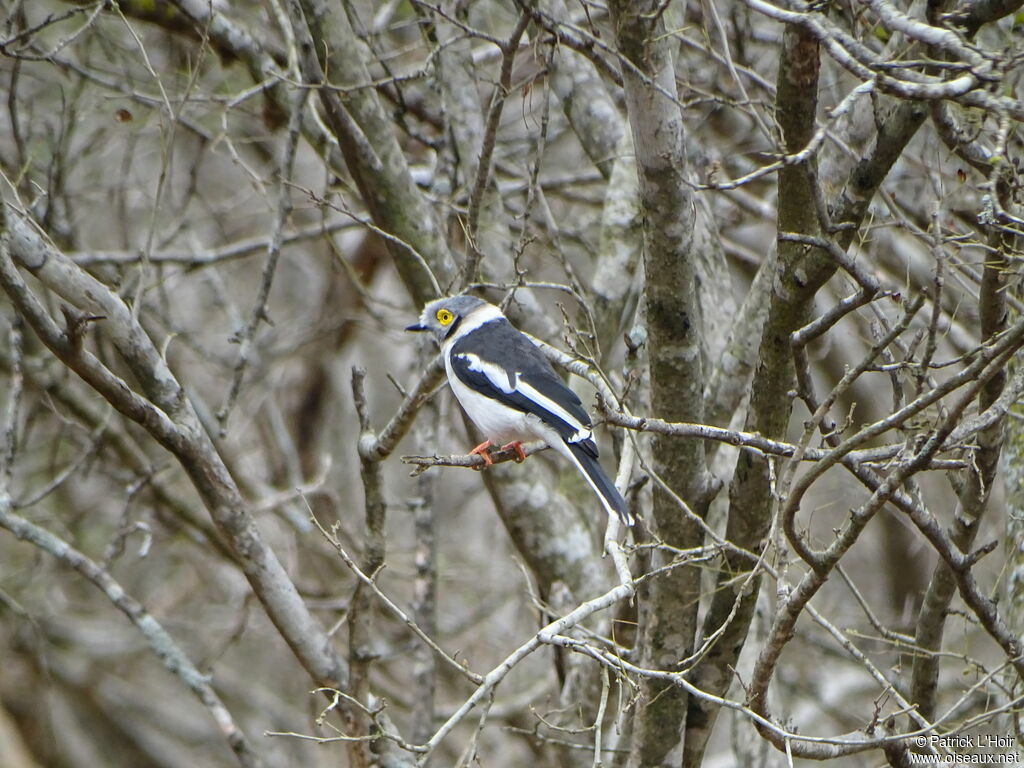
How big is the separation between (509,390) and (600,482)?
38.3 inches

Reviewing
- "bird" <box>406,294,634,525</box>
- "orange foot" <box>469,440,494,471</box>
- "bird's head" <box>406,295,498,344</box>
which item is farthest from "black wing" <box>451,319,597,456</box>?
"orange foot" <box>469,440,494,471</box>

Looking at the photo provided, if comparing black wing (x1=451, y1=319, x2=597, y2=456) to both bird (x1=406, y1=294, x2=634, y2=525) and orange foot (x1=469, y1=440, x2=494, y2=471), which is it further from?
orange foot (x1=469, y1=440, x2=494, y2=471)

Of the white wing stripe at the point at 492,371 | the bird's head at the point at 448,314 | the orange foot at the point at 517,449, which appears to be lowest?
the orange foot at the point at 517,449

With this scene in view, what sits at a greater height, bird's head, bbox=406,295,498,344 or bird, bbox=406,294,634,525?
bird's head, bbox=406,295,498,344

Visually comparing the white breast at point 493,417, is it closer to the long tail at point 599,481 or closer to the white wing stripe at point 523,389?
the white wing stripe at point 523,389

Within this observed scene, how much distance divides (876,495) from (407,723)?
675 centimetres

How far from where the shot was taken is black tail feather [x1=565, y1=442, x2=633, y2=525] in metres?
4.37

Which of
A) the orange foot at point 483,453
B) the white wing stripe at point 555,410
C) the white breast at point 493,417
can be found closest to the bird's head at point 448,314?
the white breast at point 493,417

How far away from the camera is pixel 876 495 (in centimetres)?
348

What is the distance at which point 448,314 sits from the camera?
20.2 ft

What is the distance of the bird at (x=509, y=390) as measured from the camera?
5.34 m

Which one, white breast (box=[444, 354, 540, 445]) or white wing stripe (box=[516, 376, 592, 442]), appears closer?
white wing stripe (box=[516, 376, 592, 442])

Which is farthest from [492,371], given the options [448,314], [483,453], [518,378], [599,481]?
[599,481]

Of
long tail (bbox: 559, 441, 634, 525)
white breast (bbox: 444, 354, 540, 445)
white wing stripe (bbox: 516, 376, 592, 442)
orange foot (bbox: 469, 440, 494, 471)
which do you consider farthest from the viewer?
white breast (bbox: 444, 354, 540, 445)
